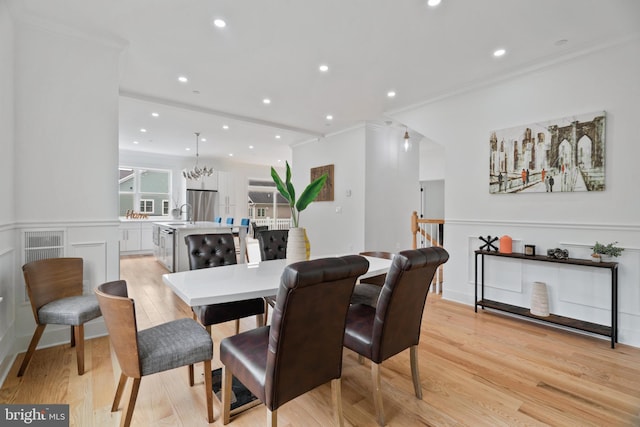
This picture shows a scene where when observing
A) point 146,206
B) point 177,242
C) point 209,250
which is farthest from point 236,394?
point 146,206

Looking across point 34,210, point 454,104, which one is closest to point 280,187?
point 34,210

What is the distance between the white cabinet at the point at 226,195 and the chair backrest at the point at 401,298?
7.95 meters

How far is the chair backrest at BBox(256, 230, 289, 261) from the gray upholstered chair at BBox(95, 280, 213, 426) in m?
1.25

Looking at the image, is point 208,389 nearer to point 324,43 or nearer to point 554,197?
point 324,43

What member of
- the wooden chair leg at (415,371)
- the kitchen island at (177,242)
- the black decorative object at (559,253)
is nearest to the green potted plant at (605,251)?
the black decorative object at (559,253)

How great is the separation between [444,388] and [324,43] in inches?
117

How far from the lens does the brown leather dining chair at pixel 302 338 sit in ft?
3.80

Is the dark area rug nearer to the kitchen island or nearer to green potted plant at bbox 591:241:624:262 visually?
green potted plant at bbox 591:241:624:262

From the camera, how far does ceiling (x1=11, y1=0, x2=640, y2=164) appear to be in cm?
230

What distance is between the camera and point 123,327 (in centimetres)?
135

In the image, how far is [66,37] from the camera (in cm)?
257

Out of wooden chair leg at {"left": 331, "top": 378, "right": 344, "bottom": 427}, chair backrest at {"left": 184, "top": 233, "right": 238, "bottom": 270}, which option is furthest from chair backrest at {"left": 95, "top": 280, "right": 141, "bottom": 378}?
chair backrest at {"left": 184, "top": 233, "right": 238, "bottom": 270}

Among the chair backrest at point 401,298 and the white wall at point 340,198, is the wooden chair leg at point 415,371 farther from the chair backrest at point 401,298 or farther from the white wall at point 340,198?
the white wall at point 340,198

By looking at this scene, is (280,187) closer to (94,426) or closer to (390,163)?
(94,426)
